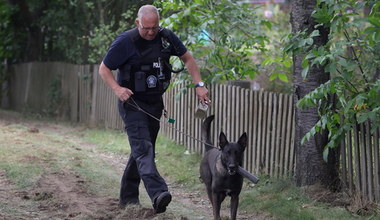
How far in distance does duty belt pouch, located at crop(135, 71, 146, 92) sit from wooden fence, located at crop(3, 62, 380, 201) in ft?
2.67

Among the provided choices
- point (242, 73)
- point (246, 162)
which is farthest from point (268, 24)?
point (246, 162)

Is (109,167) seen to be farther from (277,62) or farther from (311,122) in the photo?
(311,122)

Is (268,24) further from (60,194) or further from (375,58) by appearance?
(60,194)

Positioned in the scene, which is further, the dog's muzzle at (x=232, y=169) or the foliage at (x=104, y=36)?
the foliage at (x=104, y=36)

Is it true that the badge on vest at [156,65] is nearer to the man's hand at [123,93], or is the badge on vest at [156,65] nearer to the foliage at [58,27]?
the man's hand at [123,93]

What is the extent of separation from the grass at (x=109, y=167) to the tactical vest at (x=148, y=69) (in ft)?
6.42

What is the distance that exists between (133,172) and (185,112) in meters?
5.18

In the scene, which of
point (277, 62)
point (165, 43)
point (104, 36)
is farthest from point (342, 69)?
point (104, 36)

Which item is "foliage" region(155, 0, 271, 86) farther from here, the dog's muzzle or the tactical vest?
the dog's muzzle

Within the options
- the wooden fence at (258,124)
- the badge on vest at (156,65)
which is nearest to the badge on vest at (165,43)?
the badge on vest at (156,65)

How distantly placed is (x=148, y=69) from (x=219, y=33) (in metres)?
3.84

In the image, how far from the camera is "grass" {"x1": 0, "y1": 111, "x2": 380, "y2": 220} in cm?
734

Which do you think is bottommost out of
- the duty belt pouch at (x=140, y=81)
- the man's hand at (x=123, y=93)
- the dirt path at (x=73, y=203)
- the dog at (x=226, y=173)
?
the dirt path at (x=73, y=203)

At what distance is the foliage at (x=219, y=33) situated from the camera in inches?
378
